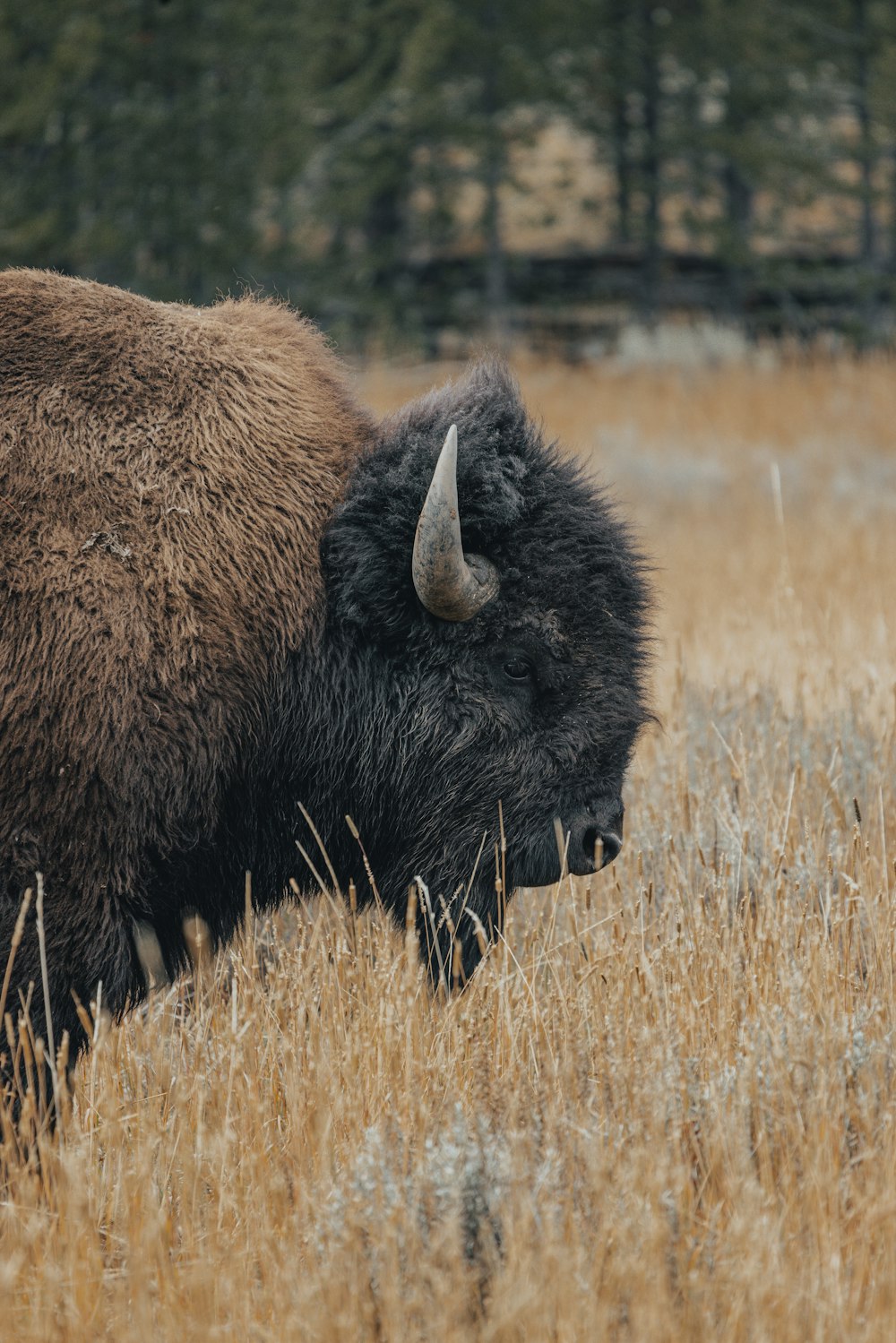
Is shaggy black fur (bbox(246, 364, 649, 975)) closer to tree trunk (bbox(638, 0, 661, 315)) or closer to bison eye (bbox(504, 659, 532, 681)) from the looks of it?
bison eye (bbox(504, 659, 532, 681))

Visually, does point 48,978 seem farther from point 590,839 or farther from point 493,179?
point 493,179

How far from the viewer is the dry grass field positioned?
236 cm

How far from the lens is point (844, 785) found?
5.39 meters

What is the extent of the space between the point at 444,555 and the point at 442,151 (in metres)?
23.1

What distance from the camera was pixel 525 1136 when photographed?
250 centimetres

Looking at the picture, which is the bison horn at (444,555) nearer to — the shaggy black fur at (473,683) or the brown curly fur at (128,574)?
the shaggy black fur at (473,683)

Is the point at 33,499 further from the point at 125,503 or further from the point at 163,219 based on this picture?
the point at 163,219

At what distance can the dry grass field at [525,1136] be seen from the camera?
2.36 meters

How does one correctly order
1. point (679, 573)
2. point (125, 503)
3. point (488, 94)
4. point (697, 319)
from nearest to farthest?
1. point (125, 503)
2. point (679, 573)
3. point (488, 94)
4. point (697, 319)

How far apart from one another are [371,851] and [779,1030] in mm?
1236

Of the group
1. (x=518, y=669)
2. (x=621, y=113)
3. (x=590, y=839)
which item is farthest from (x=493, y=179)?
(x=590, y=839)

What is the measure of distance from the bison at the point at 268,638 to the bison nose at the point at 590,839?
0.01m

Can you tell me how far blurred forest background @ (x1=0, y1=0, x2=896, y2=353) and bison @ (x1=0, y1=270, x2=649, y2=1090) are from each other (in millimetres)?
13350

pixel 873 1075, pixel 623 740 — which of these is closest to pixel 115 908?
pixel 623 740
